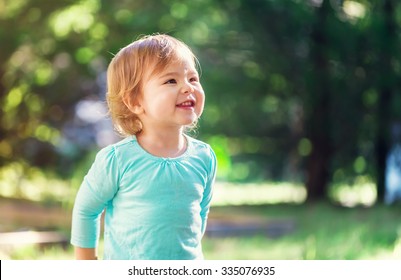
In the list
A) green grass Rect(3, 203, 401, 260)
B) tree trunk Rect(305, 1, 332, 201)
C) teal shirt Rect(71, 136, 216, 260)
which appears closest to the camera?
teal shirt Rect(71, 136, 216, 260)

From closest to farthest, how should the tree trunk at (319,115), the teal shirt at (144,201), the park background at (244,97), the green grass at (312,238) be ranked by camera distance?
1. the teal shirt at (144,201)
2. the green grass at (312,238)
3. the park background at (244,97)
4. the tree trunk at (319,115)

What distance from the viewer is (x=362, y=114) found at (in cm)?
455

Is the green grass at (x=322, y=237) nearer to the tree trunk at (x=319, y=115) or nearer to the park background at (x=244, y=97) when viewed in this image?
the park background at (x=244, y=97)

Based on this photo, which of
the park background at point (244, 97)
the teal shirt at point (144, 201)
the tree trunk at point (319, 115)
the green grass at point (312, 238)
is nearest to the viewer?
the teal shirt at point (144, 201)

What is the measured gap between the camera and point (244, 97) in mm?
4703

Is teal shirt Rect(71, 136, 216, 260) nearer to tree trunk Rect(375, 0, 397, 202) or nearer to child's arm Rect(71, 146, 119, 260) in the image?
child's arm Rect(71, 146, 119, 260)

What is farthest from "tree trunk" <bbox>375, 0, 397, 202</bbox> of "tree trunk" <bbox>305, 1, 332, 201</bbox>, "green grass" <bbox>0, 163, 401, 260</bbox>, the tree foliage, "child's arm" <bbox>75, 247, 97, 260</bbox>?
"child's arm" <bbox>75, 247, 97, 260</bbox>

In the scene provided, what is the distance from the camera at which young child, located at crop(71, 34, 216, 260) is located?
1.15 metres

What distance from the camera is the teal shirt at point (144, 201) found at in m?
1.15

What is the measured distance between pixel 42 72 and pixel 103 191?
3880mm

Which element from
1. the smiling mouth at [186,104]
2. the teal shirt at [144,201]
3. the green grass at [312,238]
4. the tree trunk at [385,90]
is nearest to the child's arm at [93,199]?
the teal shirt at [144,201]

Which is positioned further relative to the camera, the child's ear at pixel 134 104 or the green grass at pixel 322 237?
the green grass at pixel 322 237
